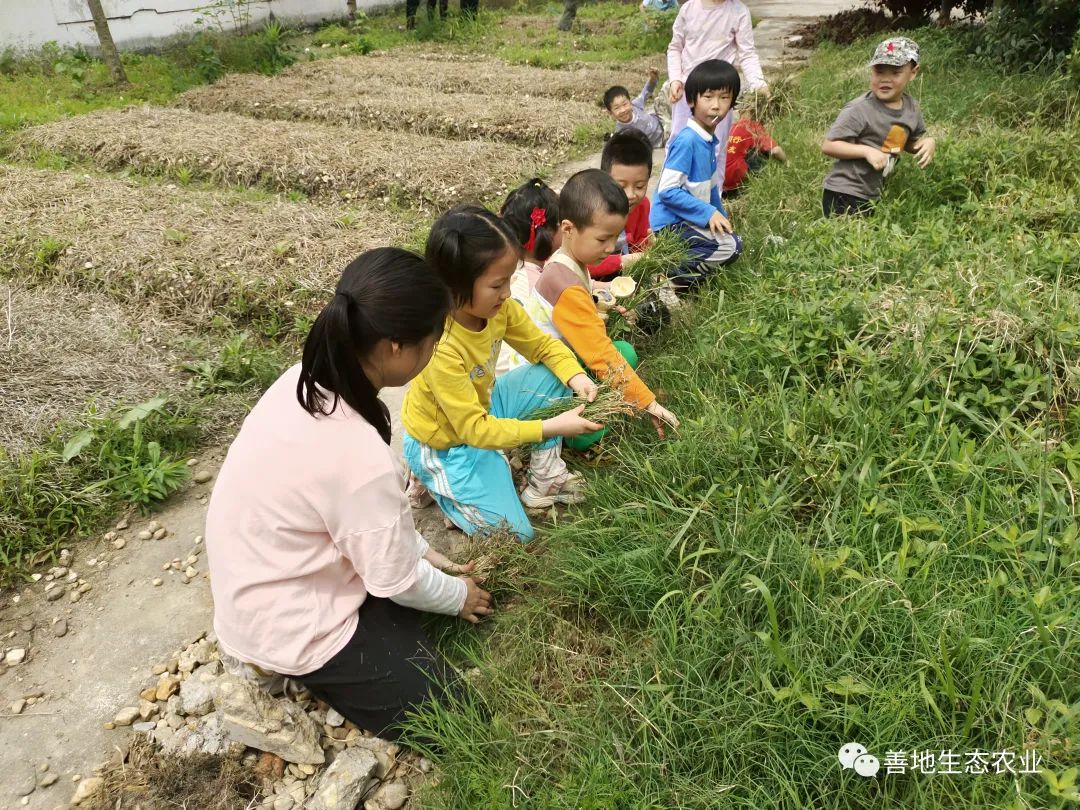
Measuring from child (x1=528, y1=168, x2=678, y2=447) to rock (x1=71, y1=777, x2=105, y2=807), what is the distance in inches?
73.8

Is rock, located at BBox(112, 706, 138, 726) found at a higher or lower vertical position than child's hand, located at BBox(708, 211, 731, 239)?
lower

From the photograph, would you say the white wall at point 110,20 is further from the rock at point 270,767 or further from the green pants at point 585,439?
the rock at point 270,767

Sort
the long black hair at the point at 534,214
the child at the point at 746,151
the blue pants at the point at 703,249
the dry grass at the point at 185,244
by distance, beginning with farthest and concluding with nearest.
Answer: the child at the point at 746,151 < the dry grass at the point at 185,244 < the blue pants at the point at 703,249 < the long black hair at the point at 534,214

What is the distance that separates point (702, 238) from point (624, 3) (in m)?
14.7

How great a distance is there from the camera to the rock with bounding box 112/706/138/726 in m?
2.10

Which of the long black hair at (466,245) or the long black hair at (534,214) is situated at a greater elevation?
the long black hair at (466,245)

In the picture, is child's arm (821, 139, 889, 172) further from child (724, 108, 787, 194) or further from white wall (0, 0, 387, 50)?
white wall (0, 0, 387, 50)

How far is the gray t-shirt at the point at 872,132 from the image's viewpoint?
395 cm

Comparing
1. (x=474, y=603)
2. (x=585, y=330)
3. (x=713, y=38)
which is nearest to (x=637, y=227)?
(x=585, y=330)

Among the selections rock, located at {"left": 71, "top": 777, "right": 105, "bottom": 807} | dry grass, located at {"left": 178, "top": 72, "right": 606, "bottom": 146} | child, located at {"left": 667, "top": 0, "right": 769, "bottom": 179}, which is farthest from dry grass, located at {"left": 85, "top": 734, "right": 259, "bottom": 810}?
dry grass, located at {"left": 178, "top": 72, "right": 606, "bottom": 146}

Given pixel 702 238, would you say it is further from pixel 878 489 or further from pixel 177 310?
pixel 177 310

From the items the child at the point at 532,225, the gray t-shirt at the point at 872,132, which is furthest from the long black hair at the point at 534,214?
the gray t-shirt at the point at 872,132

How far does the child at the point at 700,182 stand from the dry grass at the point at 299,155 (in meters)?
2.16

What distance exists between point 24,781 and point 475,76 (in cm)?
936
